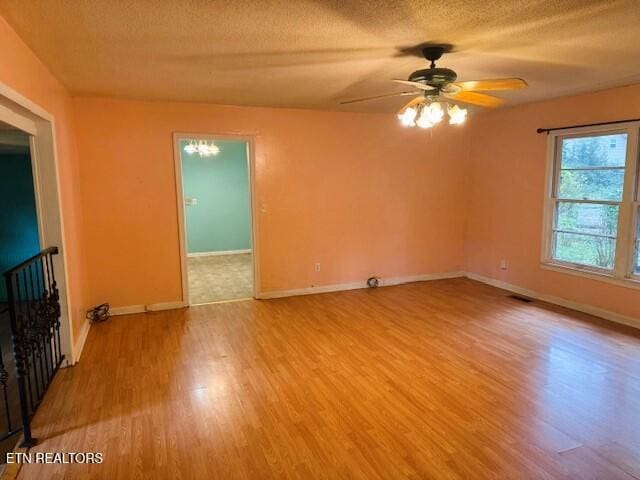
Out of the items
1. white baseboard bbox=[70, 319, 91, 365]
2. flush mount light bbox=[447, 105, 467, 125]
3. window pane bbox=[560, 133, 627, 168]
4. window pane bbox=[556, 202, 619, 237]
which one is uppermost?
flush mount light bbox=[447, 105, 467, 125]

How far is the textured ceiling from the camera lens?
6.86 ft

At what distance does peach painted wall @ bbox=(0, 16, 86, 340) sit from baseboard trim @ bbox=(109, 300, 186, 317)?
486 millimetres

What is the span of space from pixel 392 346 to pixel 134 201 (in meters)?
3.22

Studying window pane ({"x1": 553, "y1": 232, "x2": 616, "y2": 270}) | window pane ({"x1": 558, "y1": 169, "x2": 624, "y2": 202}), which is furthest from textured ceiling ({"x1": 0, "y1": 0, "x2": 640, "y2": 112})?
window pane ({"x1": 553, "y1": 232, "x2": 616, "y2": 270})

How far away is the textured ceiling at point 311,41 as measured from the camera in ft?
6.86

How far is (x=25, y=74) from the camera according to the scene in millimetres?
2504

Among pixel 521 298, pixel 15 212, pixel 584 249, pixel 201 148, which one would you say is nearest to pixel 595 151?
pixel 584 249

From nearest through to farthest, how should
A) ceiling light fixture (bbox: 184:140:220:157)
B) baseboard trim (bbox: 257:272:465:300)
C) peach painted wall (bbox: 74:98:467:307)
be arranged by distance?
peach painted wall (bbox: 74:98:467:307) < baseboard trim (bbox: 257:272:465:300) < ceiling light fixture (bbox: 184:140:220:157)

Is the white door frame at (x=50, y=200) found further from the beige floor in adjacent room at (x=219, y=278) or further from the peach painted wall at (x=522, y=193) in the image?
the peach painted wall at (x=522, y=193)

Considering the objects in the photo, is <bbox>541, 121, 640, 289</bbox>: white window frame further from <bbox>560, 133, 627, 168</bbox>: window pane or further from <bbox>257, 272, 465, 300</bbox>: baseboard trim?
<bbox>257, 272, 465, 300</bbox>: baseboard trim

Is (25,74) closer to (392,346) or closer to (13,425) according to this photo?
(13,425)

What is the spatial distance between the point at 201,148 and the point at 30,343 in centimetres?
545

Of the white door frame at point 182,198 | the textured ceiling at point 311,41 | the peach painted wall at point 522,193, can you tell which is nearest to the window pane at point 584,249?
the peach painted wall at point 522,193

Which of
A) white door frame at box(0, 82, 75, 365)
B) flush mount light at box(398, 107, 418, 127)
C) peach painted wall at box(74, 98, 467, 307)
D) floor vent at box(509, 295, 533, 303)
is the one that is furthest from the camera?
floor vent at box(509, 295, 533, 303)
